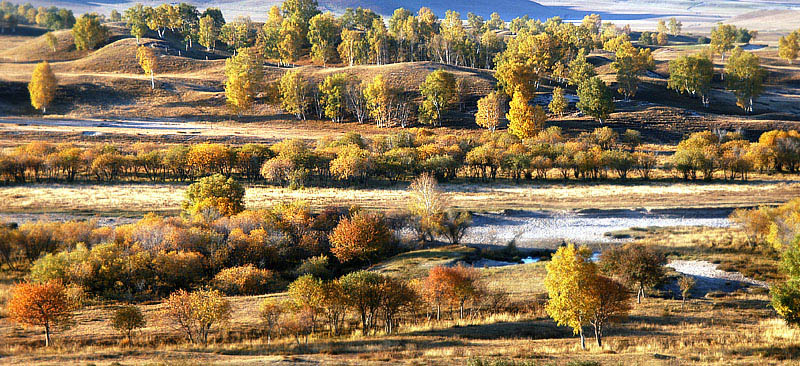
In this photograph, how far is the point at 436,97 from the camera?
133m

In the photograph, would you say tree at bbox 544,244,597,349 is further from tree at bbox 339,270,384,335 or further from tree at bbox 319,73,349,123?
tree at bbox 319,73,349,123

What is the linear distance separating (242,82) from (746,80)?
122998 mm

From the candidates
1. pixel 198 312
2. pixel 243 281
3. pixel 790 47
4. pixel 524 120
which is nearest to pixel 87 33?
pixel 524 120

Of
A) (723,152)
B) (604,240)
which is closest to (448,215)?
(604,240)

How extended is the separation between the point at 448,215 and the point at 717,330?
31892 millimetres

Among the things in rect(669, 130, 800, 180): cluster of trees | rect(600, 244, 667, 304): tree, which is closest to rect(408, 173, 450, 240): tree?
rect(600, 244, 667, 304): tree

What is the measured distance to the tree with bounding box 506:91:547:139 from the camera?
115938mm

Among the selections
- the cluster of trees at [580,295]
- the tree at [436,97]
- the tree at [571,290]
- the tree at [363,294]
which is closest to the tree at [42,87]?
the tree at [436,97]

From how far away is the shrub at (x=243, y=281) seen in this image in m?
53.2

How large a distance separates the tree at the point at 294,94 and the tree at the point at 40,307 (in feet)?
340

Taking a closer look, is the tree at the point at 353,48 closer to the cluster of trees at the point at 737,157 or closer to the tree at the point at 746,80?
the tree at the point at 746,80

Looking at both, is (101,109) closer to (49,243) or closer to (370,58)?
(370,58)

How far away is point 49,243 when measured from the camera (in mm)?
58688

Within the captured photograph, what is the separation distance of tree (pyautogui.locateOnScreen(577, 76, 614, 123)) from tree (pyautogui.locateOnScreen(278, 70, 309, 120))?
6539 cm
